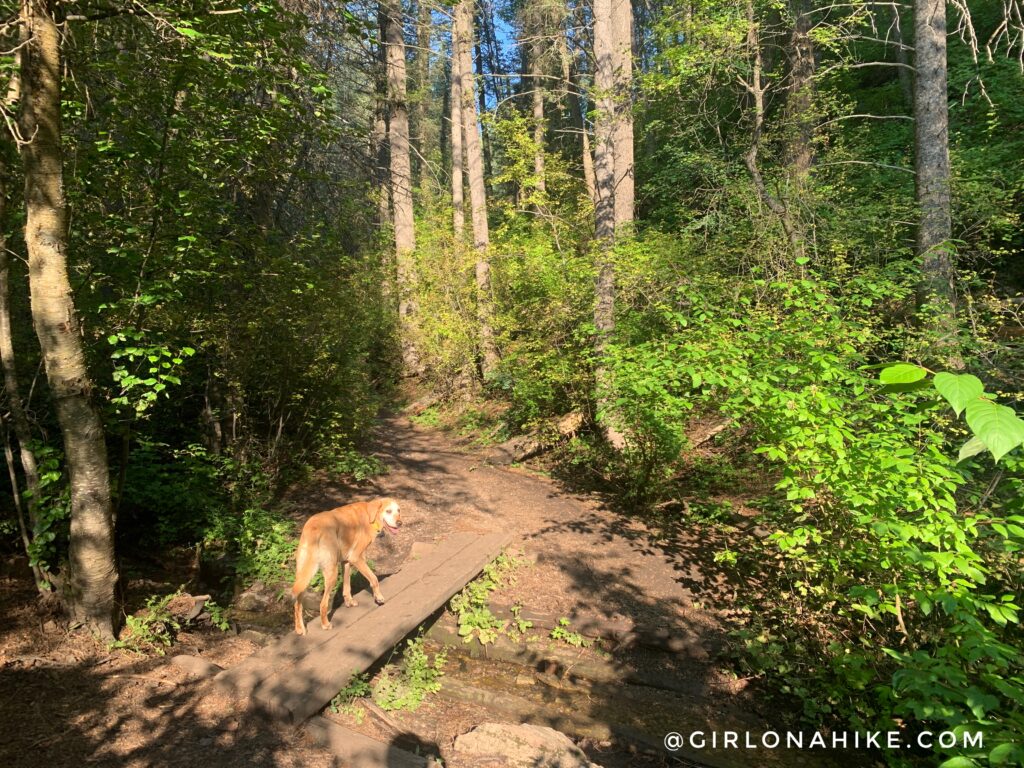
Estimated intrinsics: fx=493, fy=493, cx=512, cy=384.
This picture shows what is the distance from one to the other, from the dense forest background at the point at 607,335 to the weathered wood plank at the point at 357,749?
1964mm

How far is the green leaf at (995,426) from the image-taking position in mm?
923

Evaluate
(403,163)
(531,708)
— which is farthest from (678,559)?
(403,163)

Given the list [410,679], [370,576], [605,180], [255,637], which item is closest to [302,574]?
[370,576]

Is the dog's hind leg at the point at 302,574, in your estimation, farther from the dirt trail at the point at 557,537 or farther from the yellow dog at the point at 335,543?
the dirt trail at the point at 557,537

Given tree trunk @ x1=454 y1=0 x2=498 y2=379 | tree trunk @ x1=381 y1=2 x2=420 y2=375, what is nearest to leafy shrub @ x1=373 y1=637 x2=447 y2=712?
tree trunk @ x1=454 y1=0 x2=498 y2=379

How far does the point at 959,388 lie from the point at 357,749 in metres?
3.42

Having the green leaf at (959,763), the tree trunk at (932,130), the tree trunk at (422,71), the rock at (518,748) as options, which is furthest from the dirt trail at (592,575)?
the tree trunk at (422,71)

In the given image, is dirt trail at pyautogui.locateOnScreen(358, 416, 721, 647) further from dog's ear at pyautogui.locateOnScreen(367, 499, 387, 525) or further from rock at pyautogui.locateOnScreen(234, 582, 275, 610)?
dog's ear at pyautogui.locateOnScreen(367, 499, 387, 525)

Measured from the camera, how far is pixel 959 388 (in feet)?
3.26

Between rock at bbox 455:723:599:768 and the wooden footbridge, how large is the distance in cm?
98

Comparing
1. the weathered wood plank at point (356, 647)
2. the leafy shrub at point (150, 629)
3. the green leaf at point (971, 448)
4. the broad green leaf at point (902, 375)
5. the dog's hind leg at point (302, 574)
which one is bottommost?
the weathered wood plank at point (356, 647)

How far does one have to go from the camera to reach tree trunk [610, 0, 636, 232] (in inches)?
323

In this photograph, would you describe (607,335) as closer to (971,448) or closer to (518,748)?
(518,748)

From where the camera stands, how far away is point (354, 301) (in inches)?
298
